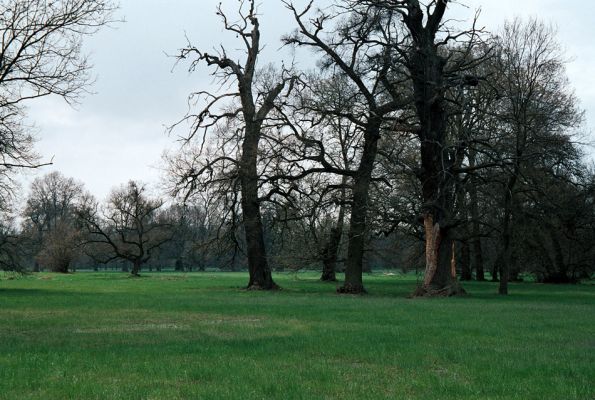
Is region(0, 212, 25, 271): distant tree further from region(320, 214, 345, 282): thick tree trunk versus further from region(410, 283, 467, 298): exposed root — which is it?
region(410, 283, 467, 298): exposed root

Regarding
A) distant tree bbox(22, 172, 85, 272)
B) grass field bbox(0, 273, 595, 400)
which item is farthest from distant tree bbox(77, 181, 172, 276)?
grass field bbox(0, 273, 595, 400)

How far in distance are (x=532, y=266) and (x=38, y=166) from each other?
140ft

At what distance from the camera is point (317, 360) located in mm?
10820

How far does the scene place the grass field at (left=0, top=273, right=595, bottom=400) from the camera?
8414 mm

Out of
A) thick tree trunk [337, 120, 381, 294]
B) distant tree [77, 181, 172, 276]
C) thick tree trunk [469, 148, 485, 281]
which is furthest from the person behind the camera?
distant tree [77, 181, 172, 276]

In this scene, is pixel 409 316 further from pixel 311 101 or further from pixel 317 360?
pixel 311 101

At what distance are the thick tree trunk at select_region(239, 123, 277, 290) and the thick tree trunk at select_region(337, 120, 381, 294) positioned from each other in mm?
5132

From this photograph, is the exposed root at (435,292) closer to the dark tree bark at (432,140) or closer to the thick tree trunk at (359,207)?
the dark tree bark at (432,140)

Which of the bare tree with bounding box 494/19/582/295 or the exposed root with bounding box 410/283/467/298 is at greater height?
the bare tree with bounding box 494/19/582/295

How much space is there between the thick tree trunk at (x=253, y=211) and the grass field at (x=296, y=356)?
611 inches

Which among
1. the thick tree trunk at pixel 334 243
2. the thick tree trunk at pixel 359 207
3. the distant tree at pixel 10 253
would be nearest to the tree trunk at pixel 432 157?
the thick tree trunk at pixel 359 207

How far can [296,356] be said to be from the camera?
11188mm

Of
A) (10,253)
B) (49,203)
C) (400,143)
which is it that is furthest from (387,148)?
(49,203)

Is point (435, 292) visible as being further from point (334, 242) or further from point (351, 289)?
point (334, 242)
